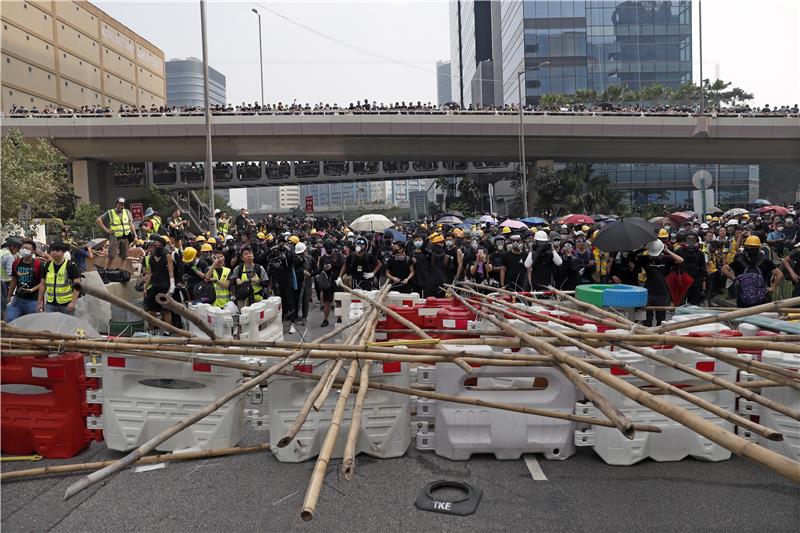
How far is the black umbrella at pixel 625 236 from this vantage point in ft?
28.6

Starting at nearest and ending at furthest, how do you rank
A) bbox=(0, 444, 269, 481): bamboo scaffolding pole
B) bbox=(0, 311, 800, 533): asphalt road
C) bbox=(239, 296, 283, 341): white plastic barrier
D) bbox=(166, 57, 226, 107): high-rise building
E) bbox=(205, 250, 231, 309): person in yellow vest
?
bbox=(0, 311, 800, 533): asphalt road → bbox=(0, 444, 269, 481): bamboo scaffolding pole → bbox=(239, 296, 283, 341): white plastic barrier → bbox=(205, 250, 231, 309): person in yellow vest → bbox=(166, 57, 226, 107): high-rise building

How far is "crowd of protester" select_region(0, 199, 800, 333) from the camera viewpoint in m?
9.20

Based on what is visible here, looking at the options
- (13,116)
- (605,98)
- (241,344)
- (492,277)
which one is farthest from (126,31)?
(241,344)

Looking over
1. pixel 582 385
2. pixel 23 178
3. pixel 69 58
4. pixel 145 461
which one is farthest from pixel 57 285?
pixel 69 58

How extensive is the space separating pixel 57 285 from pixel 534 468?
279 inches

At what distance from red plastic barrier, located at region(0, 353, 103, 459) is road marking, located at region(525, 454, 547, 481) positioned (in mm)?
3626

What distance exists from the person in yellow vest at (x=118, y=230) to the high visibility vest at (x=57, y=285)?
7.34m

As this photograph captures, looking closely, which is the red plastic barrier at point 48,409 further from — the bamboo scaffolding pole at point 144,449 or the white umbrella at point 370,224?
the white umbrella at point 370,224

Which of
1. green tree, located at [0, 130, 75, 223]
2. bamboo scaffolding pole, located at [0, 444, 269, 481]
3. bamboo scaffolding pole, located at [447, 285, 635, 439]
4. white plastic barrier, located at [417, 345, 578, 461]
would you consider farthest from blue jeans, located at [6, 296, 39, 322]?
green tree, located at [0, 130, 75, 223]

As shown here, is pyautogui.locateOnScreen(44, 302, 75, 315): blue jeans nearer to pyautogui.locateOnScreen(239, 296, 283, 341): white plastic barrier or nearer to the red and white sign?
pyautogui.locateOnScreen(239, 296, 283, 341): white plastic barrier

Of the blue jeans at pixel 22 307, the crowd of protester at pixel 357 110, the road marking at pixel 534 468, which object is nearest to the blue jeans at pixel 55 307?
the blue jeans at pixel 22 307

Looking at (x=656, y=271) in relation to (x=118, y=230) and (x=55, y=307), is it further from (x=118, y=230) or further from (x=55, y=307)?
(x=118, y=230)

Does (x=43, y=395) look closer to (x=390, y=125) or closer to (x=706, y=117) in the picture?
(x=390, y=125)

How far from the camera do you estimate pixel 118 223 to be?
15891mm
